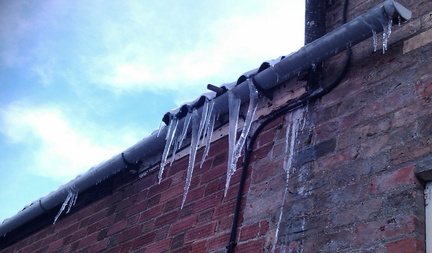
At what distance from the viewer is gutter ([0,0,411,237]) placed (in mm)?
2535

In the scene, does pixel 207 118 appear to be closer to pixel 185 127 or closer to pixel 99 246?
pixel 185 127

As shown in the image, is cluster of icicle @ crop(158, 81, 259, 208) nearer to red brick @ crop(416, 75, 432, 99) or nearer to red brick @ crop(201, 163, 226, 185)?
red brick @ crop(201, 163, 226, 185)

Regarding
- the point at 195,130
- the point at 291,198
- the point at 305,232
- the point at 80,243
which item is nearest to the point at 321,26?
the point at 195,130

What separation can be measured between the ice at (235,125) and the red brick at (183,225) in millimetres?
268

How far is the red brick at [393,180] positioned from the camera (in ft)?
6.63

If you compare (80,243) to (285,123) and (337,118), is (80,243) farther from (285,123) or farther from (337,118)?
(337,118)

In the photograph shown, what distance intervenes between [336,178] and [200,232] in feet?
2.83

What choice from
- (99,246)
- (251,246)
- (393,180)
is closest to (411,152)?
(393,180)

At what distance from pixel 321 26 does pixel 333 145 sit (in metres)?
1.04

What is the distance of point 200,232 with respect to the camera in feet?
9.20

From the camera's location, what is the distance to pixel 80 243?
3.88 metres

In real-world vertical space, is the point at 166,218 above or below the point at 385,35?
below

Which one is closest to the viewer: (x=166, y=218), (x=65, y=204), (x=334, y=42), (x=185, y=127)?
(x=334, y=42)

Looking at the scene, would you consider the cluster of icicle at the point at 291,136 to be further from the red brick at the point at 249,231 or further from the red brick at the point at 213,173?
the red brick at the point at 213,173
